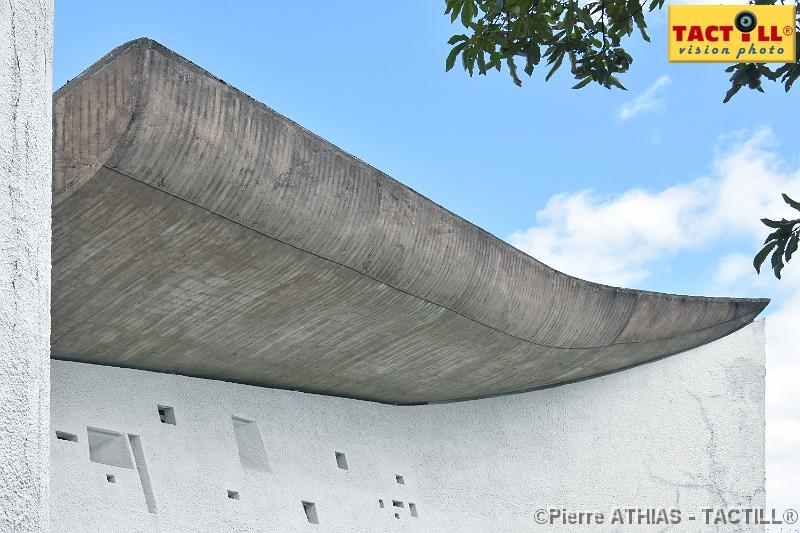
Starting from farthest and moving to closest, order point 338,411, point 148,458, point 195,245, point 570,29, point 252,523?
point 338,411
point 252,523
point 148,458
point 195,245
point 570,29

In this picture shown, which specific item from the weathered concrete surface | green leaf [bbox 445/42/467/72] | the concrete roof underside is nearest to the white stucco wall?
the concrete roof underside

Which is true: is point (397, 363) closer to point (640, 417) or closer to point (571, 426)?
point (571, 426)

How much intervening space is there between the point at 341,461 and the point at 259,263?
9.98 feet

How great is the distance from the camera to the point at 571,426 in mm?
10344

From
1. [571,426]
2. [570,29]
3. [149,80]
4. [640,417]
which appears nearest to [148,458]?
[149,80]

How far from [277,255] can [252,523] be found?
7.69 feet

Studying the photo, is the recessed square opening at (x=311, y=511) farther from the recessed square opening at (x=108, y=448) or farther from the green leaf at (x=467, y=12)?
the green leaf at (x=467, y=12)

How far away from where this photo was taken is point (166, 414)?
6719mm

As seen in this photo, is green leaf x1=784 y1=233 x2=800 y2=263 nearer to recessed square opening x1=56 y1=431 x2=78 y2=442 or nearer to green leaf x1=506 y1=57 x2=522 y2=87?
green leaf x1=506 y1=57 x2=522 y2=87

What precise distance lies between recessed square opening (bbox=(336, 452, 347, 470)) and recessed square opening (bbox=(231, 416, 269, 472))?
37.5 inches

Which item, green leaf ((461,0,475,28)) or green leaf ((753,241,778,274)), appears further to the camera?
green leaf ((461,0,475,28))

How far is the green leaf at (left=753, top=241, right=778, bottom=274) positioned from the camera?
341cm

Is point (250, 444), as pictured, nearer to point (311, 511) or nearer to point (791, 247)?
point (311, 511)

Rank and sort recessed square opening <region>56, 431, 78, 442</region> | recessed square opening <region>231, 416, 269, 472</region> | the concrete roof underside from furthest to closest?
recessed square opening <region>231, 416, 269, 472</region>, recessed square opening <region>56, 431, 78, 442</region>, the concrete roof underside
